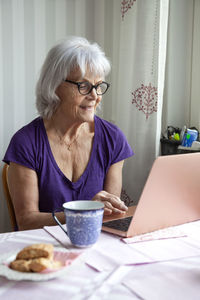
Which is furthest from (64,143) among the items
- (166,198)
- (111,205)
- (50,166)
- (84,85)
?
(166,198)

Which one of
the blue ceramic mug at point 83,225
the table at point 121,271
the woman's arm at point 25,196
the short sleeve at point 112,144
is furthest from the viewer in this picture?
the short sleeve at point 112,144

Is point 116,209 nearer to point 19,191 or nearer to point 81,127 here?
point 19,191

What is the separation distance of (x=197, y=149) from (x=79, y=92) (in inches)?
27.2

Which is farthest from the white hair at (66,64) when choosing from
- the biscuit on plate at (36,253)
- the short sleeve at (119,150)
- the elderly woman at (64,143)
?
the biscuit on plate at (36,253)

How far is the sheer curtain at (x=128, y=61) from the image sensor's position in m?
1.96

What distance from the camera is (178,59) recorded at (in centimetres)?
213

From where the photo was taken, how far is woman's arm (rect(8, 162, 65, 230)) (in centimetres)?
125

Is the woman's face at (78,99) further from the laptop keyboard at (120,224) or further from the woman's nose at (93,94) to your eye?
the laptop keyboard at (120,224)

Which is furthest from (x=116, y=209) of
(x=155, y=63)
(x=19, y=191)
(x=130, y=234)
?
(x=155, y=63)

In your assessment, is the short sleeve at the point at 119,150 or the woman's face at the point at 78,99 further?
the short sleeve at the point at 119,150

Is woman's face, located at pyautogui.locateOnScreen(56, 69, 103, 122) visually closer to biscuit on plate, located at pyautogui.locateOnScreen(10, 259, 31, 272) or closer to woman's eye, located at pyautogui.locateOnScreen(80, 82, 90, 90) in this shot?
woman's eye, located at pyautogui.locateOnScreen(80, 82, 90, 90)

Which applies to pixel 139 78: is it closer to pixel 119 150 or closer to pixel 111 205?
pixel 119 150

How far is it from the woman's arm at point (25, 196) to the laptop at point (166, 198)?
31cm

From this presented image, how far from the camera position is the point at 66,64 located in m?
1.42
